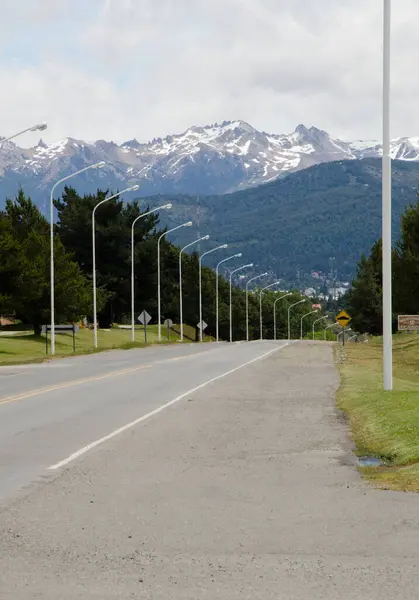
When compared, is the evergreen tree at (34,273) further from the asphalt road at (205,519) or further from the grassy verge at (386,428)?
the asphalt road at (205,519)

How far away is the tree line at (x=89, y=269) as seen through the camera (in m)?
71.6

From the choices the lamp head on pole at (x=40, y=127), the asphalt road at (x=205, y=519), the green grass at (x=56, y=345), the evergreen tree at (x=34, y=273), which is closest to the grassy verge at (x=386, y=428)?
the asphalt road at (x=205, y=519)

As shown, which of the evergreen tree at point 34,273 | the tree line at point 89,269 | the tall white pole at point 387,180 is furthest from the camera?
the tree line at point 89,269

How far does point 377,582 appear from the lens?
729 cm

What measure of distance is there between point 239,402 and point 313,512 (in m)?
14.5

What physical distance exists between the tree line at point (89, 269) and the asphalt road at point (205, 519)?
52.0 meters

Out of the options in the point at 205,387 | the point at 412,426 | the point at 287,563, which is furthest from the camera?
the point at 205,387

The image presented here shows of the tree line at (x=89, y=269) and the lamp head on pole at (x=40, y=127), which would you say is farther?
the tree line at (x=89, y=269)

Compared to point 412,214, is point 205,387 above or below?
below

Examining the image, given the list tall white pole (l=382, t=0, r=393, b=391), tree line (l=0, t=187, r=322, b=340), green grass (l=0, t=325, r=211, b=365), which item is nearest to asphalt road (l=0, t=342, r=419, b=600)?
tall white pole (l=382, t=0, r=393, b=391)

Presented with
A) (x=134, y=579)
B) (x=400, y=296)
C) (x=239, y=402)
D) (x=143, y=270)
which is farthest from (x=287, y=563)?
(x=143, y=270)

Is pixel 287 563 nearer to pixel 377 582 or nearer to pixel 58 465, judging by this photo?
pixel 377 582

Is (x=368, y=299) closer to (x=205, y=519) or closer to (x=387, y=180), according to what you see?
(x=387, y=180)

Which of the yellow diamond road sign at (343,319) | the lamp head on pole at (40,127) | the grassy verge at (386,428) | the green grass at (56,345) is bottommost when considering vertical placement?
the green grass at (56,345)
